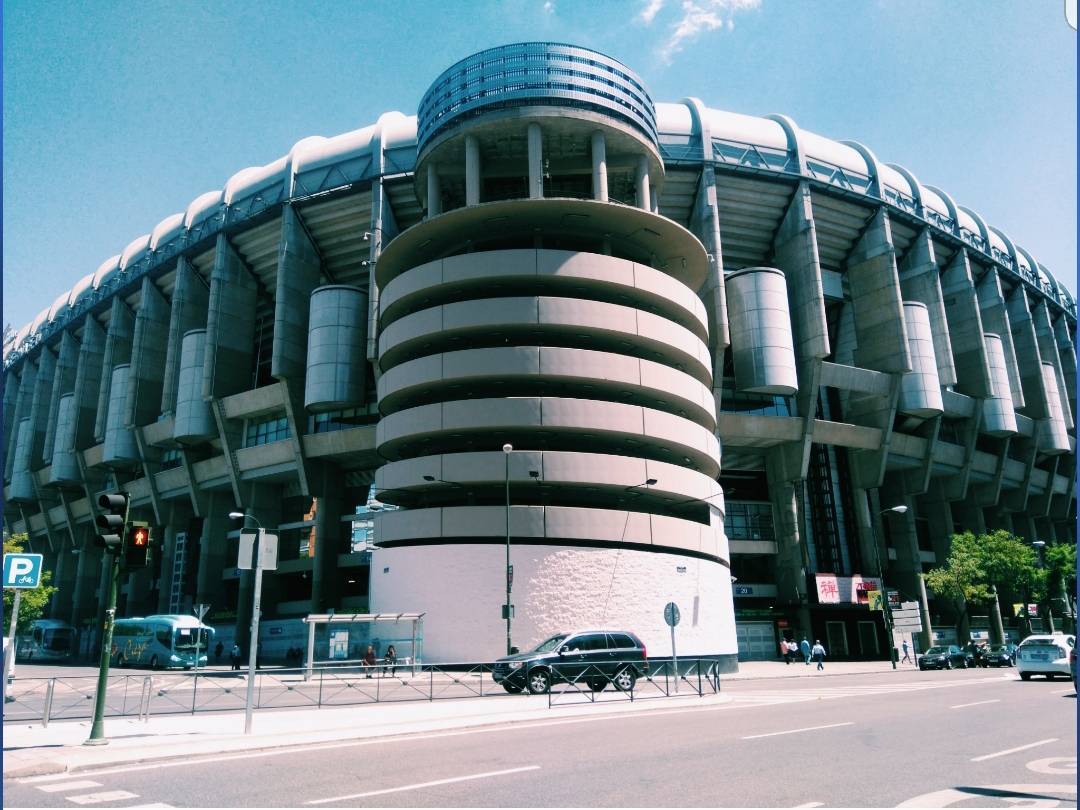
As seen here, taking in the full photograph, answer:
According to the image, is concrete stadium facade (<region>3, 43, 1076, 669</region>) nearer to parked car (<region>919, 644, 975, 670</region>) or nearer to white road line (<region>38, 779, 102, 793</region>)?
parked car (<region>919, 644, 975, 670</region>)

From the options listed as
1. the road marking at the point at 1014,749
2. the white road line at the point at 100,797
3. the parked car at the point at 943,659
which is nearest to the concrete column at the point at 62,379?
the parked car at the point at 943,659

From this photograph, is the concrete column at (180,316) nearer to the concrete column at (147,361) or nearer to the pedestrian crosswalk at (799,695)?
the concrete column at (147,361)

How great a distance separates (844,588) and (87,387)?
69.8 metres

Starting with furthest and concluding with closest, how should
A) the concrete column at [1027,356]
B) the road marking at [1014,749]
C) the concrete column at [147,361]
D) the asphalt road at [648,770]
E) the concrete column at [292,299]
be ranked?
the concrete column at [1027,356]
the concrete column at [147,361]
the concrete column at [292,299]
the road marking at [1014,749]
the asphalt road at [648,770]

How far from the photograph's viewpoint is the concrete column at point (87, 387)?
73500 mm

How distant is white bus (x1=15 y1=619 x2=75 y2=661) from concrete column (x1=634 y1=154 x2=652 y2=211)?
65.3m

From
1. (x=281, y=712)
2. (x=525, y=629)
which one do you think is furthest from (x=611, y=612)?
(x=281, y=712)

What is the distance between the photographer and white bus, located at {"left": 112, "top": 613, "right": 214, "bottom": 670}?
45.9 metres

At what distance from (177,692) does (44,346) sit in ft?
266

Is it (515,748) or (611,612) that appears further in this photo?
(611,612)

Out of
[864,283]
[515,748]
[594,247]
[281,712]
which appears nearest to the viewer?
[515,748]

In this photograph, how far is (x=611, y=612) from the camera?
39.6 m

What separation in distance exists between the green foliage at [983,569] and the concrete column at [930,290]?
507 inches

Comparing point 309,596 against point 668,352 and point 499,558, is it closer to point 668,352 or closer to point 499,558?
point 499,558
